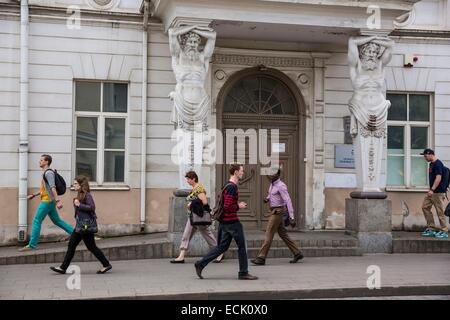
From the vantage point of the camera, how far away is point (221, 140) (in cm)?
1470

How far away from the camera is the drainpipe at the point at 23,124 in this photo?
13469 millimetres

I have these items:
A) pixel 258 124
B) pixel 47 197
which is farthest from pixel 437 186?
pixel 47 197

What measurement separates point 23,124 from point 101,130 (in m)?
1.67

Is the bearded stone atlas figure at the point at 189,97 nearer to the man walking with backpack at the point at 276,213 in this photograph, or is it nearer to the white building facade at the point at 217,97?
the white building facade at the point at 217,97

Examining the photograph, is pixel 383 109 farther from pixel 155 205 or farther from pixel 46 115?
pixel 46 115

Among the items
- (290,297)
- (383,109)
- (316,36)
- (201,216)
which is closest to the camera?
(290,297)

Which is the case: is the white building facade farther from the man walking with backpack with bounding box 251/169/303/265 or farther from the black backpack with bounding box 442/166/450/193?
the man walking with backpack with bounding box 251/169/303/265

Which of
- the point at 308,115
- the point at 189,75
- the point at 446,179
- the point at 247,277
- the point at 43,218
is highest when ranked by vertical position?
the point at 189,75

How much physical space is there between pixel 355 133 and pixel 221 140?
121 inches

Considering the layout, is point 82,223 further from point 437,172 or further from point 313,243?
point 437,172

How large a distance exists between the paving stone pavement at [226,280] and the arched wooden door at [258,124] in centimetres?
301

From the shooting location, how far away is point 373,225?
1319cm

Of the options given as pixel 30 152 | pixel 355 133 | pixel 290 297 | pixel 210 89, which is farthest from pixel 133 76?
pixel 290 297

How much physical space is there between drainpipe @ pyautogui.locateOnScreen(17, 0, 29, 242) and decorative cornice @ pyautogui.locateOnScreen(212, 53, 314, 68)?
4.09m
